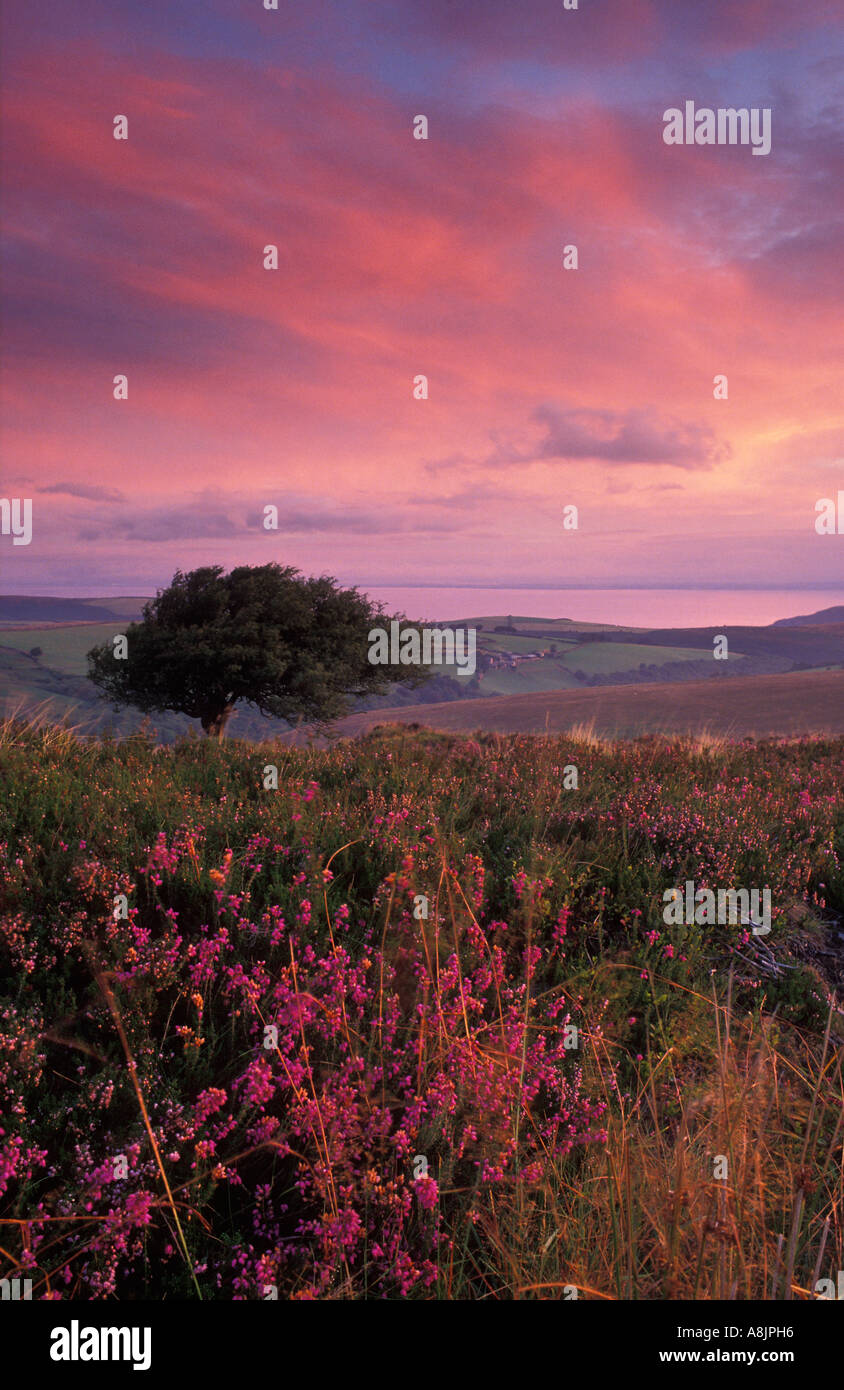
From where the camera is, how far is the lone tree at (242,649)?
26391mm

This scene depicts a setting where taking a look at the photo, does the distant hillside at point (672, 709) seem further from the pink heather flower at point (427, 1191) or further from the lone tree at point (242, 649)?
the pink heather flower at point (427, 1191)

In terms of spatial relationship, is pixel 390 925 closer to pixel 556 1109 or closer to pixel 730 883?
pixel 556 1109

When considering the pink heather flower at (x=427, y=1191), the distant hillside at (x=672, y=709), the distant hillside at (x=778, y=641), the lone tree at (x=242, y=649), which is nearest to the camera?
the pink heather flower at (x=427, y=1191)

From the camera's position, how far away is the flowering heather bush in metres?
2.51

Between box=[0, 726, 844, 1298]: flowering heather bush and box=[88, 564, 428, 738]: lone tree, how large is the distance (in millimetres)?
20691

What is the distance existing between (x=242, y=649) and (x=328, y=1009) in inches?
919

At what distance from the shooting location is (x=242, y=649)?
2558 cm

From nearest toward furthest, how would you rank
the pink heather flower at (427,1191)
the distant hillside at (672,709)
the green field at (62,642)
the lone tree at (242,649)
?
the pink heather flower at (427,1191)
the lone tree at (242,649)
the distant hillside at (672,709)
the green field at (62,642)

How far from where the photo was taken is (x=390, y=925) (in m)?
4.10

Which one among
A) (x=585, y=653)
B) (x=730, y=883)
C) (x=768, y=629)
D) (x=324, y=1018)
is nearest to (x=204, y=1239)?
(x=324, y=1018)

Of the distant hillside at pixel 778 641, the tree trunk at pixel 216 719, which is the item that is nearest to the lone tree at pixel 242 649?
the tree trunk at pixel 216 719

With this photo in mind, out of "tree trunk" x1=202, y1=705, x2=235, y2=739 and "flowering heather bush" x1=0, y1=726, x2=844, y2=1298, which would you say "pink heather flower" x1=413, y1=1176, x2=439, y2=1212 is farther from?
"tree trunk" x1=202, y1=705, x2=235, y2=739

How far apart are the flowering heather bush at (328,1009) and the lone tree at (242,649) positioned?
20691mm

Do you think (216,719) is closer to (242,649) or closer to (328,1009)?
(242,649)
